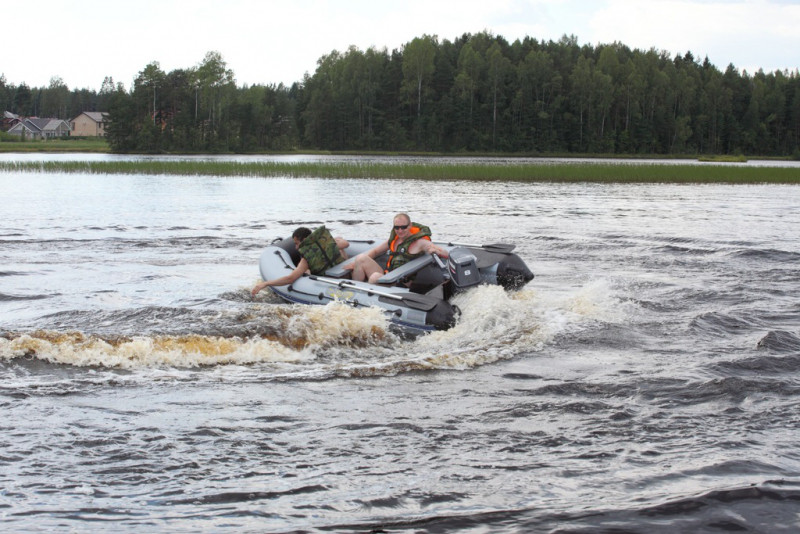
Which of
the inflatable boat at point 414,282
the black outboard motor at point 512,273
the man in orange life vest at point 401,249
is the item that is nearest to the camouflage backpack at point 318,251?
the inflatable boat at point 414,282

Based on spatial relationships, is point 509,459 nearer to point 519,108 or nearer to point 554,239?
point 554,239

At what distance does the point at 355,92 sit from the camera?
9119cm

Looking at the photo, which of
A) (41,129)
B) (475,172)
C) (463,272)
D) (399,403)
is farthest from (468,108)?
(399,403)

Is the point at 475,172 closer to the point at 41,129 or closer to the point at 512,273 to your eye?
the point at 512,273

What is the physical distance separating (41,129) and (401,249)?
118961 mm

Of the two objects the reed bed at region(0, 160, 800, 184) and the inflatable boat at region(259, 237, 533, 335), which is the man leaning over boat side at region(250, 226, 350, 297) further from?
the reed bed at region(0, 160, 800, 184)

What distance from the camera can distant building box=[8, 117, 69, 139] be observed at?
11381cm

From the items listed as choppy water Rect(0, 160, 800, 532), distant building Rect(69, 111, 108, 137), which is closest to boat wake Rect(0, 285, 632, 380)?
choppy water Rect(0, 160, 800, 532)

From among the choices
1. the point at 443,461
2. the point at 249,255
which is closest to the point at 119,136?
the point at 249,255

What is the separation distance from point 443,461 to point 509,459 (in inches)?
16.0

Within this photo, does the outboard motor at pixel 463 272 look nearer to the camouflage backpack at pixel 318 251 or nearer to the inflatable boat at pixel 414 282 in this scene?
the inflatable boat at pixel 414 282

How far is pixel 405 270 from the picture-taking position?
9203 millimetres

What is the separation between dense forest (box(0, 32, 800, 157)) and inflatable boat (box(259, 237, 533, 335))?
72.9m

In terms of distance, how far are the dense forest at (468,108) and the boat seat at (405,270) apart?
73996 mm
